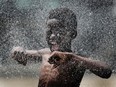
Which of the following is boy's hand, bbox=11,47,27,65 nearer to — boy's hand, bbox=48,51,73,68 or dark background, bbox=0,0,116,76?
boy's hand, bbox=48,51,73,68

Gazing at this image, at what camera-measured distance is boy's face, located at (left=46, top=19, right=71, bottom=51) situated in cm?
389

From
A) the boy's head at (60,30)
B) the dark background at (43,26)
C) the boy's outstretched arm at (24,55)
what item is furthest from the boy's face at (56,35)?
the dark background at (43,26)

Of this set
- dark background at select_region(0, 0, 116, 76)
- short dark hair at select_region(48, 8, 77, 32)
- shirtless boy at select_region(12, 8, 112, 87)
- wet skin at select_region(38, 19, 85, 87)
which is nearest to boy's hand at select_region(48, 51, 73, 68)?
shirtless boy at select_region(12, 8, 112, 87)

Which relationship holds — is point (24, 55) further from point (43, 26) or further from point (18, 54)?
point (43, 26)

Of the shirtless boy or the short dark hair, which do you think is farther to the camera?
the short dark hair

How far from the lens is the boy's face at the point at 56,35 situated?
12.8 feet

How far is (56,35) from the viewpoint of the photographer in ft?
12.8

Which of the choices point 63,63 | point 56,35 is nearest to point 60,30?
point 56,35

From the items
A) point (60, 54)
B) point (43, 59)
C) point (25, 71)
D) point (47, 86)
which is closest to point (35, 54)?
point (43, 59)

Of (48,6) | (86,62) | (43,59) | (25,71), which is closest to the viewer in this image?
(86,62)

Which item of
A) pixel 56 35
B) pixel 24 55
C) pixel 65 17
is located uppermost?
pixel 65 17

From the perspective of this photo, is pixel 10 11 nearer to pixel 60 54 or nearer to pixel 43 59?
pixel 43 59

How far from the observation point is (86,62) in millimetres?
3787

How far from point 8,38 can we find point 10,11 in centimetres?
41
